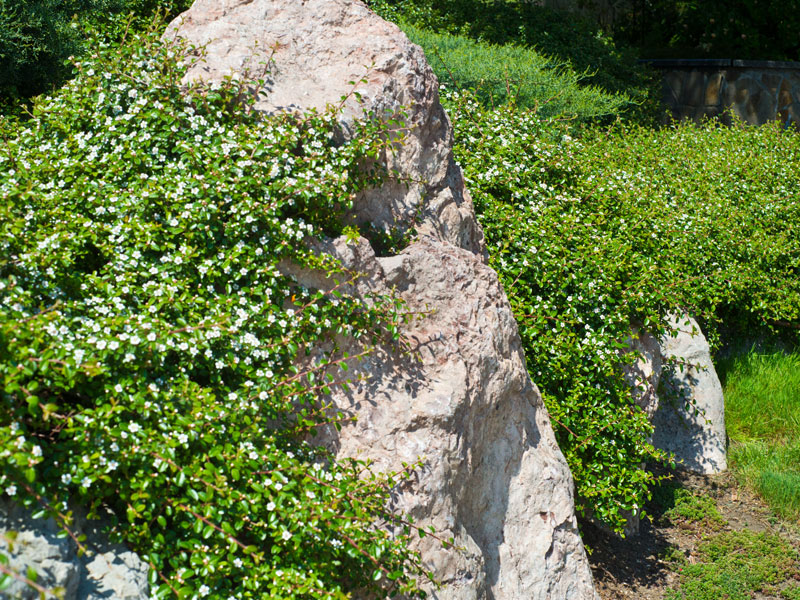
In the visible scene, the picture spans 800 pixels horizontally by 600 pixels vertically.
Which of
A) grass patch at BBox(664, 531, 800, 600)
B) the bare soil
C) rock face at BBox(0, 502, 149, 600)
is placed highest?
rock face at BBox(0, 502, 149, 600)

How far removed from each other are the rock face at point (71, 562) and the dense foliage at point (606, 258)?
94.8 inches

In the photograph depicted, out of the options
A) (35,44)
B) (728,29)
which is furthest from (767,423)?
(728,29)

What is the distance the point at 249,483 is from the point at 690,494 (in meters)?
3.46

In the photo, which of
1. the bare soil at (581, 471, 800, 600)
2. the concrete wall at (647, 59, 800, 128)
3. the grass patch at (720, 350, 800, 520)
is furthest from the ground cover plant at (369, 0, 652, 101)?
the bare soil at (581, 471, 800, 600)

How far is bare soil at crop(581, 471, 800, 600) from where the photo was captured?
4.12 m

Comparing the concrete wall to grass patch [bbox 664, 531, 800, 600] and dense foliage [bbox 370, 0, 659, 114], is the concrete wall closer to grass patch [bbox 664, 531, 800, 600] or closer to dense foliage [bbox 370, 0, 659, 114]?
dense foliage [bbox 370, 0, 659, 114]

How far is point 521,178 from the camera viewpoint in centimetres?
461

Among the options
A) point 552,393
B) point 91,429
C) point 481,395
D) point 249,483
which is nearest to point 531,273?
point 552,393

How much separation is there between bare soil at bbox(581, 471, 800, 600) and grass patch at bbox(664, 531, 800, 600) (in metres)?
0.06

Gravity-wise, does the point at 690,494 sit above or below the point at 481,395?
below

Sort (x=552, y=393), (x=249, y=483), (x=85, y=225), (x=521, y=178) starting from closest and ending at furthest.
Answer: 1. (x=249, y=483)
2. (x=85, y=225)
3. (x=552, y=393)
4. (x=521, y=178)

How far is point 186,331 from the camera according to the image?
2.57 m

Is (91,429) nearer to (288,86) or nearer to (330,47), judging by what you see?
(288,86)

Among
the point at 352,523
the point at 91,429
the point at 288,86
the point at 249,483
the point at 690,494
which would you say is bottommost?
the point at 690,494
